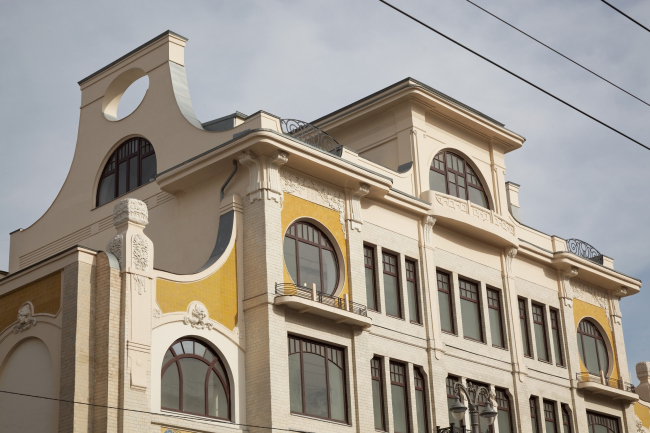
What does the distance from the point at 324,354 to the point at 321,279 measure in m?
2.35

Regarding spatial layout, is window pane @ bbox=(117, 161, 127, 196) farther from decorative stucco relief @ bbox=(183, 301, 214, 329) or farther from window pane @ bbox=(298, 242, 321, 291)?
decorative stucco relief @ bbox=(183, 301, 214, 329)

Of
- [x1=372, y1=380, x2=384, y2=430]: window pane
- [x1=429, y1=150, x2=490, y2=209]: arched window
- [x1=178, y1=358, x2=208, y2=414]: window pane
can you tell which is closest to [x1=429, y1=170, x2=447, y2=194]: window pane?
[x1=429, y1=150, x2=490, y2=209]: arched window

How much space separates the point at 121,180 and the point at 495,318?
1374 cm

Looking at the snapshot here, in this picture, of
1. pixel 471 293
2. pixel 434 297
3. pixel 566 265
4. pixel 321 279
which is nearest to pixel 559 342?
pixel 566 265

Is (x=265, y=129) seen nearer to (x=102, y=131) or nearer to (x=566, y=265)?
(x=102, y=131)

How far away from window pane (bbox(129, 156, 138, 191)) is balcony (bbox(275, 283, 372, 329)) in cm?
782

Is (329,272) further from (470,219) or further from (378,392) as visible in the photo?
(470,219)

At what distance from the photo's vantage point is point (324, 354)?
98.3 feet

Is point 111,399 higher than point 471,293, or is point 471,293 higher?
point 471,293

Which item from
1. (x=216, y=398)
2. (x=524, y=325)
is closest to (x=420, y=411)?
(x=524, y=325)

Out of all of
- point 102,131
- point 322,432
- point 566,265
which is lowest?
point 322,432

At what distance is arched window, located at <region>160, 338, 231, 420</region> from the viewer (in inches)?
1044

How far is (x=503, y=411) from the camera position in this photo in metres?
35.6

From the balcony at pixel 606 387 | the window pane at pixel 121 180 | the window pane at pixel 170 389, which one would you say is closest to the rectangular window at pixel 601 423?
the balcony at pixel 606 387
